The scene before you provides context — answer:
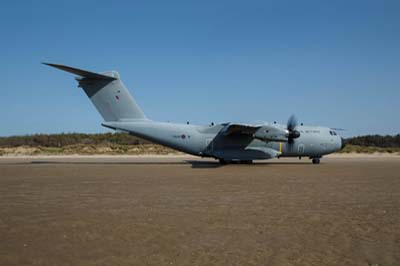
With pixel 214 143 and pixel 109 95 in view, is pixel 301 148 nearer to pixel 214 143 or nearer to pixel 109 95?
pixel 214 143

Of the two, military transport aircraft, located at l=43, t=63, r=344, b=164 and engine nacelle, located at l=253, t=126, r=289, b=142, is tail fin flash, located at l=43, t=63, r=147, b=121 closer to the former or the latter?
military transport aircraft, located at l=43, t=63, r=344, b=164

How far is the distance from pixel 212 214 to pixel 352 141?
7592 cm

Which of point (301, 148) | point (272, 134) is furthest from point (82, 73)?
point (301, 148)

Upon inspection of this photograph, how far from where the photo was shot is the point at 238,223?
748cm

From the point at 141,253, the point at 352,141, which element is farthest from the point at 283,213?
the point at 352,141

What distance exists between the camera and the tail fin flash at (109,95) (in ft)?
83.3

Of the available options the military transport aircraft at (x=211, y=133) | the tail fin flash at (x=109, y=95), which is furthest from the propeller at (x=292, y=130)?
the tail fin flash at (x=109, y=95)

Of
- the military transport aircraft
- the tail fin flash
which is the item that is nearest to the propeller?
the military transport aircraft

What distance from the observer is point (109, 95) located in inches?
1007

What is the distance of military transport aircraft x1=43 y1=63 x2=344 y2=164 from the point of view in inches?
1006

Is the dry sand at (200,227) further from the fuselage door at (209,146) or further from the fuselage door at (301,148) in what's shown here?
the fuselage door at (301,148)

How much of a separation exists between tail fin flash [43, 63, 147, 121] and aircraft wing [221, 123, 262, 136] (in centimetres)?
663

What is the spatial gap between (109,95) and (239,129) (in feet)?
29.7

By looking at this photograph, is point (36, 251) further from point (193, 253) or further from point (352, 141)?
point (352, 141)
